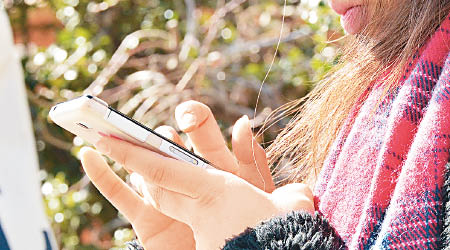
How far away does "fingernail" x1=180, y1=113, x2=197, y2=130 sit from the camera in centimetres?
105

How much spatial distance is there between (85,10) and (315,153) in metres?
1.92

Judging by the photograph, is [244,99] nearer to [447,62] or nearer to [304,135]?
[304,135]

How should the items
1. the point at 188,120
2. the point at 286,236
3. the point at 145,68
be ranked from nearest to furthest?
the point at 286,236, the point at 188,120, the point at 145,68

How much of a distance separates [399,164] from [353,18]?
9.8 inches

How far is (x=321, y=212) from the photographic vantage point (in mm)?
1018

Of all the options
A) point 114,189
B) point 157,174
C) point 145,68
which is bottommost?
point 145,68

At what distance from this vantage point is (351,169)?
1.00 meters

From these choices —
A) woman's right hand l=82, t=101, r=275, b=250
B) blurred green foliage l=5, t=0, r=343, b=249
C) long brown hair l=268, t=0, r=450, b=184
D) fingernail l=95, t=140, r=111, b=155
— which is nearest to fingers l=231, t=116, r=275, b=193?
woman's right hand l=82, t=101, r=275, b=250

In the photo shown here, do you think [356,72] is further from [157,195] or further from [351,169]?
[157,195]

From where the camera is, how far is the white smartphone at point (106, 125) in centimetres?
92

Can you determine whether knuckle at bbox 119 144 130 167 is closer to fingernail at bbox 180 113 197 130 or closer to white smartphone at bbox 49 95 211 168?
white smartphone at bbox 49 95 211 168

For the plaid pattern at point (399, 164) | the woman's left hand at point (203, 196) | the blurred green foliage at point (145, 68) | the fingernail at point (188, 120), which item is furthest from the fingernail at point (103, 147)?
the blurred green foliage at point (145, 68)

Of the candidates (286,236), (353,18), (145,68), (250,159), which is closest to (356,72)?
(353,18)

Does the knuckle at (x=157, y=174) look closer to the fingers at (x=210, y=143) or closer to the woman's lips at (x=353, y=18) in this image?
the fingers at (x=210, y=143)
